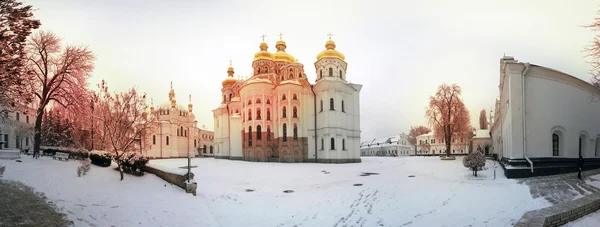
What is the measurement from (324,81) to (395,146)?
184 ft

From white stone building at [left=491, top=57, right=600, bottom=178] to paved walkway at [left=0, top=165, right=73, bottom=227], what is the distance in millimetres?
20238

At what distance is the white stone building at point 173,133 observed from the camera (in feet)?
177

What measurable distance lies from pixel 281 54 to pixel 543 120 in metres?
37.8

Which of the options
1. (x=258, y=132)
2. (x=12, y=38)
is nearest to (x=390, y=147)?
(x=258, y=132)

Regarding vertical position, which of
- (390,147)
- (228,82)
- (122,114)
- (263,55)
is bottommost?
(390,147)

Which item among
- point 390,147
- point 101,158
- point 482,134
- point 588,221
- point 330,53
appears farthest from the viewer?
point 390,147

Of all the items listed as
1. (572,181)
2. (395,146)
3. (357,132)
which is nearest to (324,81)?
(357,132)

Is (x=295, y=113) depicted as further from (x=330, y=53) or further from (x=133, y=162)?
(x=133, y=162)

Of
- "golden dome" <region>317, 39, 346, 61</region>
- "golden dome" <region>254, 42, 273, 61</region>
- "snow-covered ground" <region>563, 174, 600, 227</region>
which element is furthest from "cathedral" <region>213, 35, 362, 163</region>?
"snow-covered ground" <region>563, 174, 600, 227</region>

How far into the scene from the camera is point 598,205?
9.24m

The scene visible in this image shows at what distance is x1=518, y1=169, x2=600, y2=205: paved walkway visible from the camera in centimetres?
1193

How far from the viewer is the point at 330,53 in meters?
39.8

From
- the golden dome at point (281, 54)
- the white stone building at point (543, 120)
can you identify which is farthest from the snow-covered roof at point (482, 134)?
the white stone building at point (543, 120)

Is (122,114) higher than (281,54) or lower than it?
lower
